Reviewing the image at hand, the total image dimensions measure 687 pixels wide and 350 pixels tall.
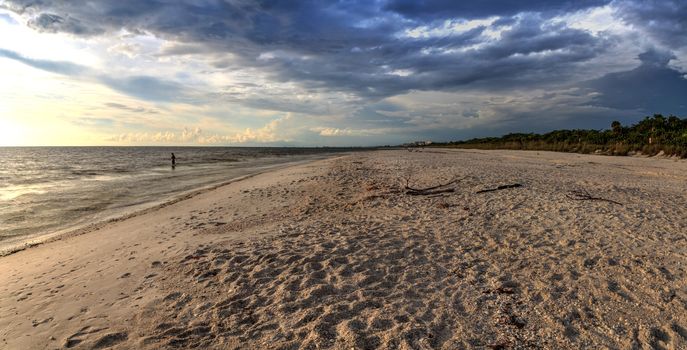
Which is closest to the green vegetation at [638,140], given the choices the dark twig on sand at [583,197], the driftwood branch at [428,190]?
the dark twig on sand at [583,197]

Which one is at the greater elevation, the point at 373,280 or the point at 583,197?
the point at 583,197

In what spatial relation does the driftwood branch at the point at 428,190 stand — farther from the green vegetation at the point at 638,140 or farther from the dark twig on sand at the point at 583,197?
the green vegetation at the point at 638,140

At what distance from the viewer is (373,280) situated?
540cm

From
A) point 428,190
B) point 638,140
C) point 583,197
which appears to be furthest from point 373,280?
point 638,140

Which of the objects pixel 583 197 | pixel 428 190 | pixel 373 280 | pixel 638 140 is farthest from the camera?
pixel 638 140

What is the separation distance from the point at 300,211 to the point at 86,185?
58.0ft

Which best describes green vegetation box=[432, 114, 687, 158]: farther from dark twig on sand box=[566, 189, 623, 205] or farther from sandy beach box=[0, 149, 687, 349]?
sandy beach box=[0, 149, 687, 349]

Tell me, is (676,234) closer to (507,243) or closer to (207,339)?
(507,243)

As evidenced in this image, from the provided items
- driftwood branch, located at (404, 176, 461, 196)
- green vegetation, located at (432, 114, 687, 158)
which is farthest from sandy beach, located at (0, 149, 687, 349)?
green vegetation, located at (432, 114, 687, 158)

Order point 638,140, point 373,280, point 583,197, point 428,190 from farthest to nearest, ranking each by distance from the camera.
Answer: point 638,140
point 428,190
point 583,197
point 373,280

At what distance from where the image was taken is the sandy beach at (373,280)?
4070 millimetres

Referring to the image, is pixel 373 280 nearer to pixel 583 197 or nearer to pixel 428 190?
pixel 428 190

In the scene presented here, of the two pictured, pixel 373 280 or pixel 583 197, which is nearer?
pixel 373 280

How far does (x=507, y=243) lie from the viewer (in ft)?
22.2
